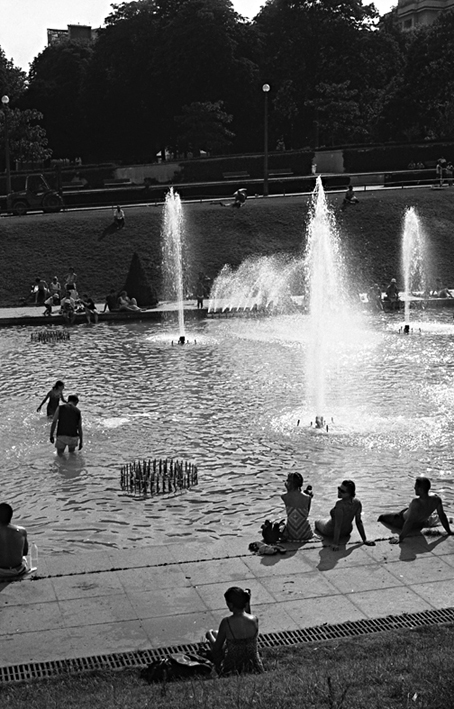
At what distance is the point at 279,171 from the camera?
70188mm

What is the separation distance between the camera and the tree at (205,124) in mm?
72188

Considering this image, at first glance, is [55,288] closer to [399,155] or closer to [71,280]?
[71,280]

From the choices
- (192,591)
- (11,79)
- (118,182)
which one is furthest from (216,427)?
(11,79)

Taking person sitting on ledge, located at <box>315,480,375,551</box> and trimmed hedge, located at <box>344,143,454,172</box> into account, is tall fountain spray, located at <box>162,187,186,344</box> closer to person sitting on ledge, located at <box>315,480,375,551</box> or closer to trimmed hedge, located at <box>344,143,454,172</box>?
trimmed hedge, located at <box>344,143,454,172</box>

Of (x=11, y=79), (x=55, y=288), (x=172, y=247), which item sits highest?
(x=11, y=79)

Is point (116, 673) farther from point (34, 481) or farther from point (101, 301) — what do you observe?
point (101, 301)

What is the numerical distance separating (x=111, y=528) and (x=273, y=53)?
69817mm

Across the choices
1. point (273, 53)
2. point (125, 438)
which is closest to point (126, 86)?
point (273, 53)

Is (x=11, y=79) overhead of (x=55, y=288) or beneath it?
overhead

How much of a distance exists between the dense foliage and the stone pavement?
63.0m

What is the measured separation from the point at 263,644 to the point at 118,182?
62.8 metres

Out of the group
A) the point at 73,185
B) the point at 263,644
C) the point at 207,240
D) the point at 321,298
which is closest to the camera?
the point at 263,644

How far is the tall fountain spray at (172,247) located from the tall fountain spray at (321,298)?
540 cm

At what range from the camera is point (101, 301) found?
3881 centimetres
